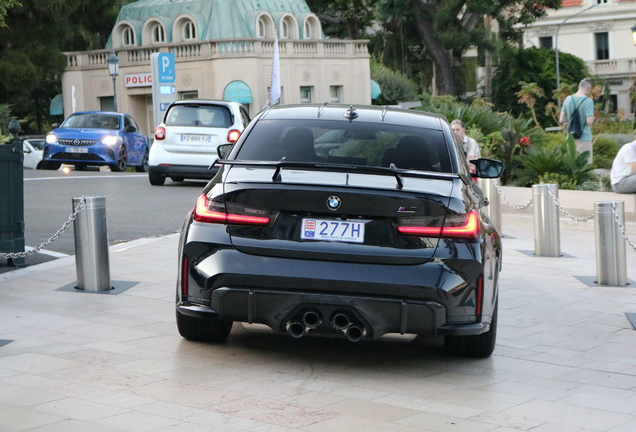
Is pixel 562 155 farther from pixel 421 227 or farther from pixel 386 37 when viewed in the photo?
pixel 386 37

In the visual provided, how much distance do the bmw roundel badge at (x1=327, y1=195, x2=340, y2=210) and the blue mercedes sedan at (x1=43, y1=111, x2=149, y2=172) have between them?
20083 millimetres

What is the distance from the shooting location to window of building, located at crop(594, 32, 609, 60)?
82.3 metres

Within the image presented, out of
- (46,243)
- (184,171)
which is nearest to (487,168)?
(46,243)

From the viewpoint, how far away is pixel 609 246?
33.6 feet

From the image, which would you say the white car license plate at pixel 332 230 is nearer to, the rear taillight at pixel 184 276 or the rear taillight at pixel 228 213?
the rear taillight at pixel 228 213

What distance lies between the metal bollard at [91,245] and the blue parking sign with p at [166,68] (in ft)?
77.2

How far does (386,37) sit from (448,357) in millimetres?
57112

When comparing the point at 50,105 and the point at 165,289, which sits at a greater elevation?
the point at 50,105

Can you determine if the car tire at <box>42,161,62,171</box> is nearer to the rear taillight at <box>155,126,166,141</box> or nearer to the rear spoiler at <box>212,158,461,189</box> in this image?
the rear taillight at <box>155,126,166,141</box>

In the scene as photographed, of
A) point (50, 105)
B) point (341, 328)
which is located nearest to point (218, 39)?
point (50, 105)

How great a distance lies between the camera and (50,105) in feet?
200

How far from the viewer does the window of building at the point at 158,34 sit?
57219 mm

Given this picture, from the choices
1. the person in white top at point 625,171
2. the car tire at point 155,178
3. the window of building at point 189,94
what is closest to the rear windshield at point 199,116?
the car tire at point 155,178

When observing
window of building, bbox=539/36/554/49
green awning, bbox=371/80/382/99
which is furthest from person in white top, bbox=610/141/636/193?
window of building, bbox=539/36/554/49
